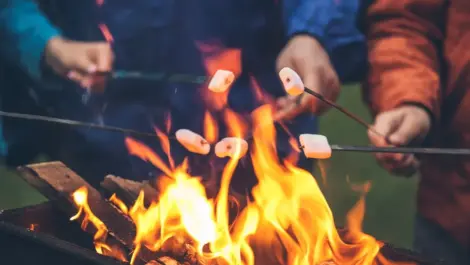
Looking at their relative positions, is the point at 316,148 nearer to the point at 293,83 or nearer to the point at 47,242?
the point at 293,83

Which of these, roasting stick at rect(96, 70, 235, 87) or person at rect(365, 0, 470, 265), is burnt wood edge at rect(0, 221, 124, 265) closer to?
roasting stick at rect(96, 70, 235, 87)

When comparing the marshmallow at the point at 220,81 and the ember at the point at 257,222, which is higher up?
the marshmallow at the point at 220,81

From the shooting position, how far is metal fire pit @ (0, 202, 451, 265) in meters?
0.93

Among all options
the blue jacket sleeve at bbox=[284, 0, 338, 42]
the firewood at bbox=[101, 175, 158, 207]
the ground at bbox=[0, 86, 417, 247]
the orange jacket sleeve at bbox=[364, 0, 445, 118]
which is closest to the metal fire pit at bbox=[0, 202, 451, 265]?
the firewood at bbox=[101, 175, 158, 207]

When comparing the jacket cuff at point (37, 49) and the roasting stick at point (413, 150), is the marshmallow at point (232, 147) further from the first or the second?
the jacket cuff at point (37, 49)

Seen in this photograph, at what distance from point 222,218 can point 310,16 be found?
Answer: 0.62 metres

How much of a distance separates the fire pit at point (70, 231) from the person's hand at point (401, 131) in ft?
0.83

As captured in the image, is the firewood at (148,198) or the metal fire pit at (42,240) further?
the firewood at (148,198)

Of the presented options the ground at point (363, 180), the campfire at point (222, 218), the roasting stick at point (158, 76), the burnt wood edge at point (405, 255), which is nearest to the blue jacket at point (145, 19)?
the roasting stick at point (158, 76)

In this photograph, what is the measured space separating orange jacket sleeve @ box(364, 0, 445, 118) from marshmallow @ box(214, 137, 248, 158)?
1.41ft

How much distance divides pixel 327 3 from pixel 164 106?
19.8 inches

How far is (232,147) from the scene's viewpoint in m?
1.06

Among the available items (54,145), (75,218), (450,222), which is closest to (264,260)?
(75,218)

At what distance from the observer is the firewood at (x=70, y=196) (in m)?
1.08
